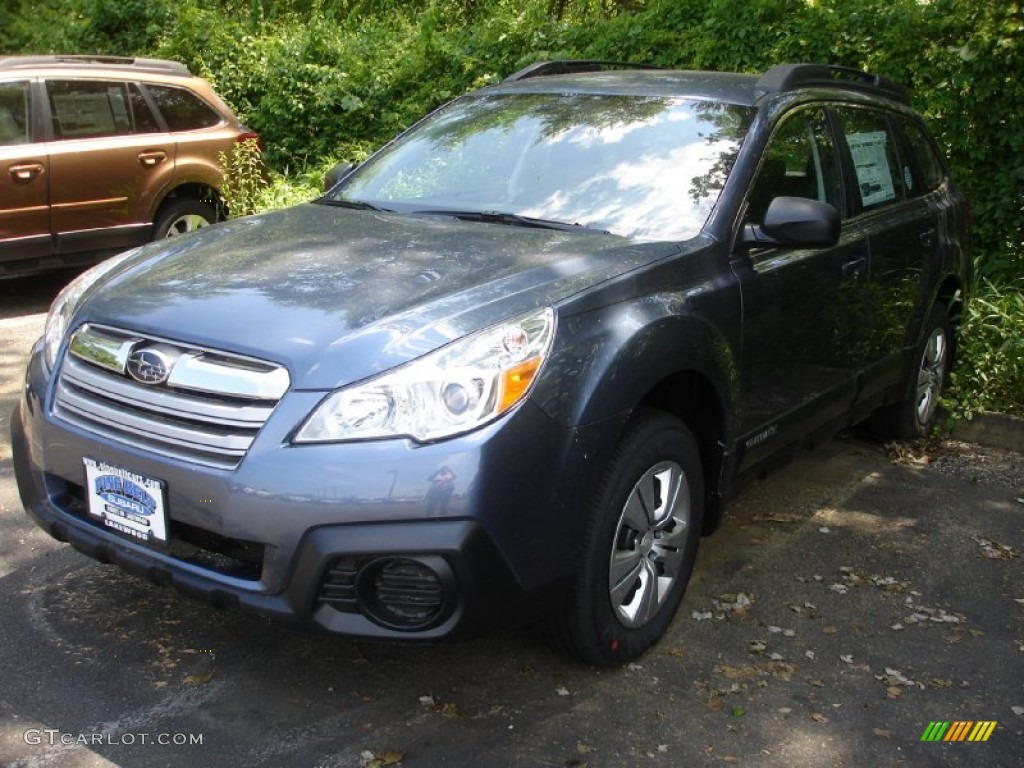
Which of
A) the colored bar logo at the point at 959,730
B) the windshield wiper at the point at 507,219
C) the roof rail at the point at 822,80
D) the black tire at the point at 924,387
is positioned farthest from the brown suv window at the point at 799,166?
the colored bar logo at the point at 959,730

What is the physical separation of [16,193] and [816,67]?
5.47m

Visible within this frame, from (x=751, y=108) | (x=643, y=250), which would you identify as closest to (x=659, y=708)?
(x=643, y=250)

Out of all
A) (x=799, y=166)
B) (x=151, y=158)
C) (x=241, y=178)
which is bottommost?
(x=241, y=178)

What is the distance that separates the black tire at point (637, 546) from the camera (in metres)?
3.27

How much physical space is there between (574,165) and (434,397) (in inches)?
63.1

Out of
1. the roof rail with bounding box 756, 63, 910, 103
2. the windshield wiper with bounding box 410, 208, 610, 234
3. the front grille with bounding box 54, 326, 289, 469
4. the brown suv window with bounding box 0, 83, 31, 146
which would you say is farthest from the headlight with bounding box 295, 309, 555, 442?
the brown suv window with bounding box 0, 83, 31, 146

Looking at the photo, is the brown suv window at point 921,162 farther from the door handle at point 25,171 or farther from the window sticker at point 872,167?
the door handle at point 25,171

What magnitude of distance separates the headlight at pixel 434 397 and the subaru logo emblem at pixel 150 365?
1.59 feet

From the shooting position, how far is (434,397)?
2.93 metres

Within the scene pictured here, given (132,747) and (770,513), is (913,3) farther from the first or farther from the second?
(132,747)

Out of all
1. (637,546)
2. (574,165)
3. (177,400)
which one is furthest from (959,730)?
(177,400)

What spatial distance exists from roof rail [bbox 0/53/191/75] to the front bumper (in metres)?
5.89

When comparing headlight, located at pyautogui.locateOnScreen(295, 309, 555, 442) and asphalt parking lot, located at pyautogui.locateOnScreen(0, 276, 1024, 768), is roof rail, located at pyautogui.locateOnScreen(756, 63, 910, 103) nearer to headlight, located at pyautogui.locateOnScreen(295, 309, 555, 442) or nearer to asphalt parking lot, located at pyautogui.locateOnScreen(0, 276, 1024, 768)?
asphalt parking lot, located at pyautogui.locateOnScreen(0, 276, 1024, 768)

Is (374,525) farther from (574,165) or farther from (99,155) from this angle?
(99,155)
